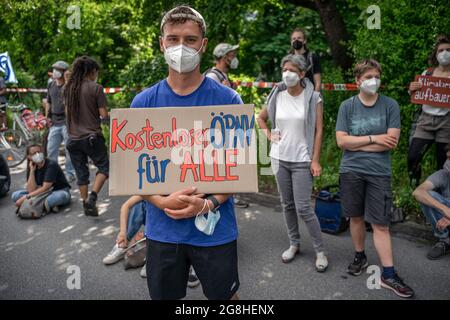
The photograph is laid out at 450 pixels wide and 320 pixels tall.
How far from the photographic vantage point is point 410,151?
476 cm

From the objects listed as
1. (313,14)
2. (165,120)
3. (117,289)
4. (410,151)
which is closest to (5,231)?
(117,289)

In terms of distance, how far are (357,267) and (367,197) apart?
2.36 ft

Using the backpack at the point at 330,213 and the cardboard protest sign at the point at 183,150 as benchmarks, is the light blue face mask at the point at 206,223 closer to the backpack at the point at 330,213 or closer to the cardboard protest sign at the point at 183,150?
the cardboard protest sign at the point at 183,150

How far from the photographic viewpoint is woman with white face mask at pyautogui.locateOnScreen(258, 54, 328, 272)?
379cm

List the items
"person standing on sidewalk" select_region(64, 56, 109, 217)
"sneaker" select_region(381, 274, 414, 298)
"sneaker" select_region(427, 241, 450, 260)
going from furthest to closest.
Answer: "person standing on sidewalk" select_region(64, 56, 109, 217) → "sneaker" select_region(427, 241, 450, 260) → "sneaker" select_region(381, 274, 414, 298)

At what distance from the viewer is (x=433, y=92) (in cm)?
441

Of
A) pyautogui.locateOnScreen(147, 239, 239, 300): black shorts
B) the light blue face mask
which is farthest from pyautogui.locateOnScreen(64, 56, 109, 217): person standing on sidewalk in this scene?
the light blue face mask

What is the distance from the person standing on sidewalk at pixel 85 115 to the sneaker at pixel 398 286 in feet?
12.4

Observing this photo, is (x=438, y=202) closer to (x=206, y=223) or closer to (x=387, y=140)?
(x=387, y=140)

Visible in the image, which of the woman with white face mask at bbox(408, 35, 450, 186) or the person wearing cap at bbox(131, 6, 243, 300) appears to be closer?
the person wearing cap at bbox(131, 6, 243, 300)

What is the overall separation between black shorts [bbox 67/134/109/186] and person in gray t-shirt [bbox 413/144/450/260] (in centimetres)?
395

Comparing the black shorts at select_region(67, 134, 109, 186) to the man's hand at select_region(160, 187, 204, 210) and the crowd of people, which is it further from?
the man's hand at select_region(160, 187, 204, 210)

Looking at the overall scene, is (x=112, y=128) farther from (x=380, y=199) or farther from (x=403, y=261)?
(x=403, y=261)

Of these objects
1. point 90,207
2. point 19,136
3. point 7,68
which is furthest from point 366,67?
point 19,136
